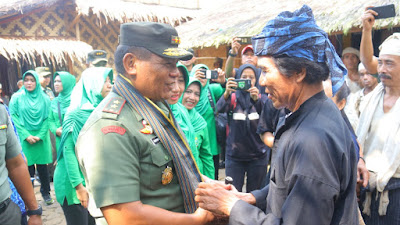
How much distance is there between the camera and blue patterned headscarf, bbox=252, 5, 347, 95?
142 centimetres

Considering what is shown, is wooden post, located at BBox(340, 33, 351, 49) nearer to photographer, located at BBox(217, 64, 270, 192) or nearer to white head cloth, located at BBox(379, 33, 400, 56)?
photographer, located at BBox(217, 64, 270, 192)

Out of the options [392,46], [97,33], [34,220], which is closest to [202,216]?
[34,220]

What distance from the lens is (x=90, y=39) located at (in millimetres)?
10844

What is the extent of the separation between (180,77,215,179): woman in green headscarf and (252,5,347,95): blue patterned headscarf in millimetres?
1836

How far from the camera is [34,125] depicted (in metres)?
5.75

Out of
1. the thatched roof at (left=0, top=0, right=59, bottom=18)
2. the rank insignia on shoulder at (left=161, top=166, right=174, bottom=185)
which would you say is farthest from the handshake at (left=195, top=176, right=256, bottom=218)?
the thatched roof at (left=0, top=0, right=59, bottom=18)

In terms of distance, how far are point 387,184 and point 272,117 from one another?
130cm

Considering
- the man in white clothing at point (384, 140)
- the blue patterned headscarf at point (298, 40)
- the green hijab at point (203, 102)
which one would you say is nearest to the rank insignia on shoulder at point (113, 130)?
the blue patterned headscarf at point (298, 40)

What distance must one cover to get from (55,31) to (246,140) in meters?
8.32

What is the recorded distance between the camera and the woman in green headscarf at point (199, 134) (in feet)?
11.1

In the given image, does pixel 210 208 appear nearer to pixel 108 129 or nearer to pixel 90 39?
pixel 108 129

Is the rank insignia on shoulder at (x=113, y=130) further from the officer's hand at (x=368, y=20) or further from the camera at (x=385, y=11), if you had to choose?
the camera at (x=385, y=11)

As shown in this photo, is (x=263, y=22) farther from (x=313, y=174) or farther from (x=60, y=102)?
(x=313, y=174)

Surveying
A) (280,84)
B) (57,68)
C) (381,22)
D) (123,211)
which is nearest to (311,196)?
(280,84)
